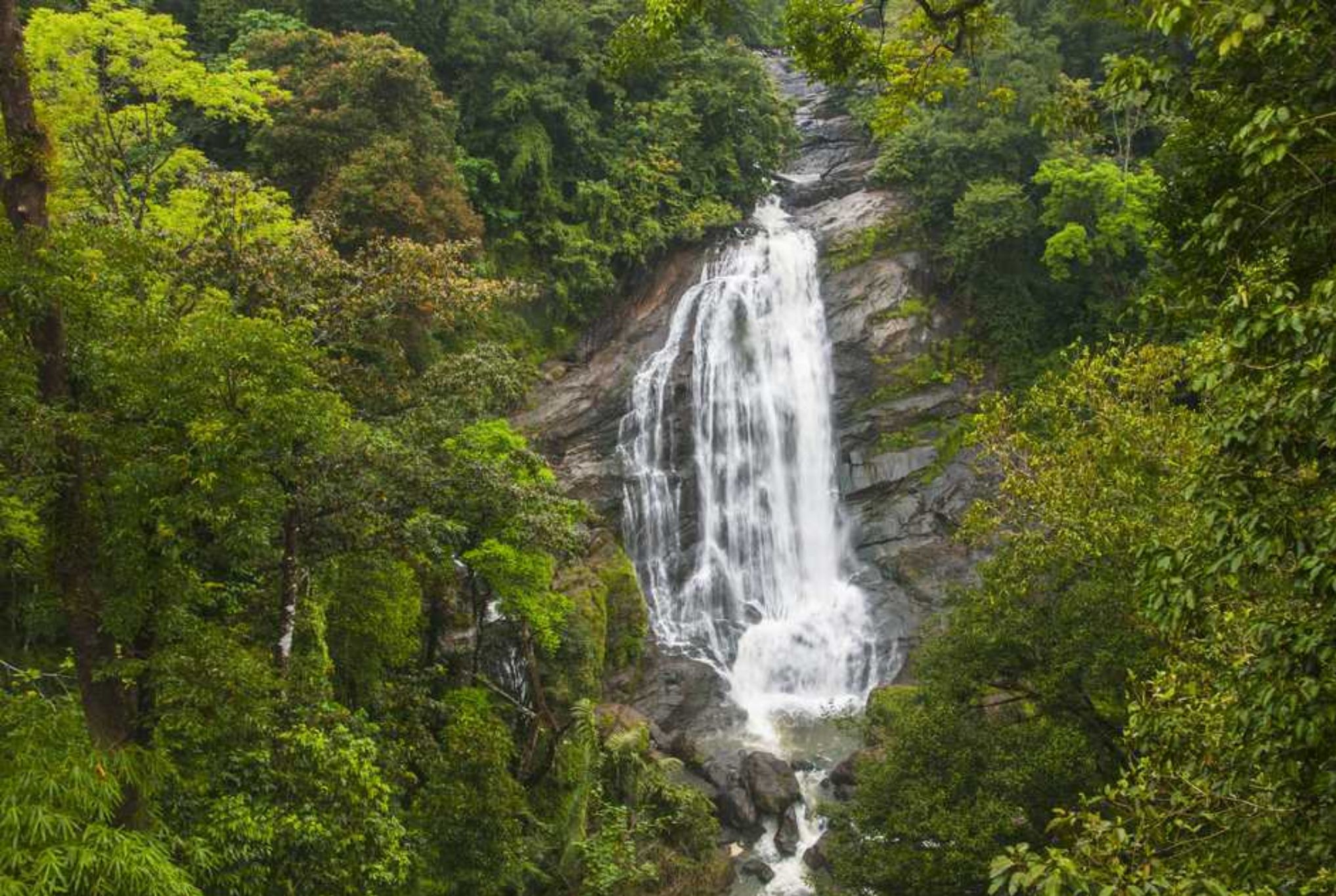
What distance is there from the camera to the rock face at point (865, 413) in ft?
74.3

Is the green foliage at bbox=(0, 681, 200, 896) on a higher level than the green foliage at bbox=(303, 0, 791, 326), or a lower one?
lower

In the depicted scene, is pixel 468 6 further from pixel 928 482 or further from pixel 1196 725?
pixel 1196 725

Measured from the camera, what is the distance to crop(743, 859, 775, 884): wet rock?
50.3ft

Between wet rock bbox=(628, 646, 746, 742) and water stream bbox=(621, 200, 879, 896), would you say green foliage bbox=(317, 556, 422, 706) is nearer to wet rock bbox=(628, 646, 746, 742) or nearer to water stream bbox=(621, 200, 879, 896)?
wet rock bbox=(628, 646, 746, 742)

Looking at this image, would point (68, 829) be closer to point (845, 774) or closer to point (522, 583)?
point (522, 583)

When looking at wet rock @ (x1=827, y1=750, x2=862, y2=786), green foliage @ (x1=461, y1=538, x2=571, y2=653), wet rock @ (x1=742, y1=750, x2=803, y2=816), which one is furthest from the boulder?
green foliage @ (x1=461, y1=538, x2=571, y2=653)

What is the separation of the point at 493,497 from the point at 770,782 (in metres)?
8.16

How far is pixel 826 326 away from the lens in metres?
26.4

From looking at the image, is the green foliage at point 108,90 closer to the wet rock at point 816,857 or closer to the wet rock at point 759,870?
the wet rock at point 759,870

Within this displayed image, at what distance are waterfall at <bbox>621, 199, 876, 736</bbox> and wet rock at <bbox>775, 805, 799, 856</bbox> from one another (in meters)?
3.94

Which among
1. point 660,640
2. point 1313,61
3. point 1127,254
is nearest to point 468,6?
point 660,640

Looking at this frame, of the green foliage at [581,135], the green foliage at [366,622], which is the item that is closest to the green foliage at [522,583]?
the green foliage at [366,622]

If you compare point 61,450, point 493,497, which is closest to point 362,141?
point 493,497

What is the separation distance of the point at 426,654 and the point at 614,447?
9.40 meters
